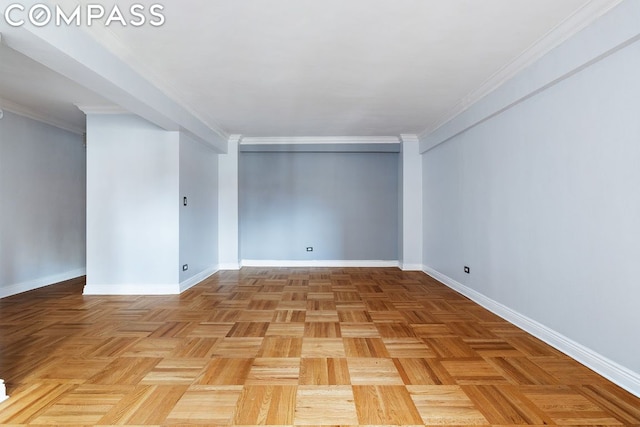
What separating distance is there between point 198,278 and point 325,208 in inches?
111

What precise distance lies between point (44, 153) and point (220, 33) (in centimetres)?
427

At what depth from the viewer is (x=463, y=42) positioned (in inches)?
109

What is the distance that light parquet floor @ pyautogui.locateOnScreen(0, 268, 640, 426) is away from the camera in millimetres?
1865

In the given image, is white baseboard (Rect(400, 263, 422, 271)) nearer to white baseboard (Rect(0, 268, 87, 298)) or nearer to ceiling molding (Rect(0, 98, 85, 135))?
white baseboard (Rect(0, 268, 87, 298))

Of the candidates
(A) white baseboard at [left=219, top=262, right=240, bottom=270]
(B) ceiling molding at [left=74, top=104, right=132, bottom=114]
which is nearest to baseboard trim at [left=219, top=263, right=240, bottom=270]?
(A) white baseboard at [left=219, top=262, right=240, bottom=270]

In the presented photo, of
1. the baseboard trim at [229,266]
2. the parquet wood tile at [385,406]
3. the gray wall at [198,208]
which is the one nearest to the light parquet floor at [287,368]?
the parquet wood tile at [385,406]

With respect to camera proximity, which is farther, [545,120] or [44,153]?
[44,153]

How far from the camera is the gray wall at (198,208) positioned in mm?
4805

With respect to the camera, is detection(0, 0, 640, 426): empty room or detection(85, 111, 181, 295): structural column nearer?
detection(0, 0, 640, 426): empty room

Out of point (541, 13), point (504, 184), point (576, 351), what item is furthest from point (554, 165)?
point (576, 351)

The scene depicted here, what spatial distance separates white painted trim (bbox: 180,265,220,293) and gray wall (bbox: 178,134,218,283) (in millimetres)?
33

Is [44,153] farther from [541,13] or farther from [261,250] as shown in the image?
[541,13]

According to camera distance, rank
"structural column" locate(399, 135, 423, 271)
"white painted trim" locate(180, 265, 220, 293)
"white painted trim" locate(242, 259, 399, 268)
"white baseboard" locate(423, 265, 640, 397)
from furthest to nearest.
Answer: "white painted trim" locate(242, 259, 399, 268), "structural column" locate(399, 135, 423, 271), "white painted trim" locate(180, 265, 220, 293), "white baseboard" locate(423, 265, 640, 397)

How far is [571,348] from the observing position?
8.34ft
